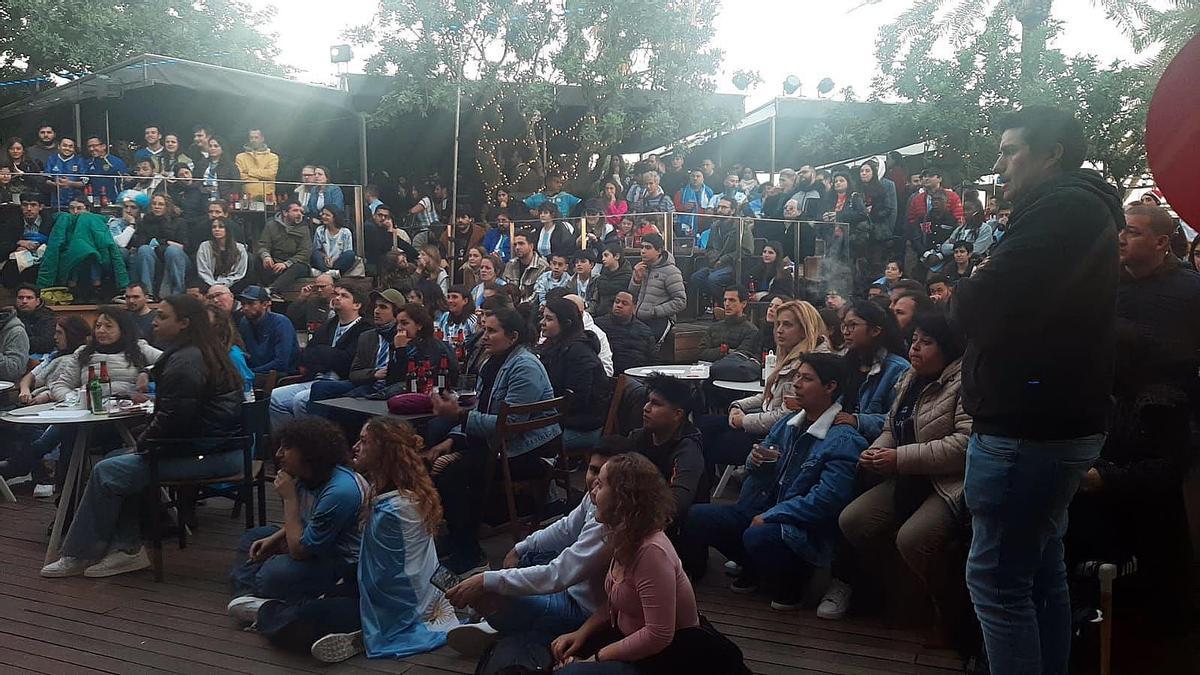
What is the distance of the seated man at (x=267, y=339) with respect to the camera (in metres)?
7.18

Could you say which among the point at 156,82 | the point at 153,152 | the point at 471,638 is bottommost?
the point at 471,638

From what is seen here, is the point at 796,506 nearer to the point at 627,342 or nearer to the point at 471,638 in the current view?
the point at 471,638

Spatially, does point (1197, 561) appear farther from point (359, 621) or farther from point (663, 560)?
point (359, 621)

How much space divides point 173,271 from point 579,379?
6.99m

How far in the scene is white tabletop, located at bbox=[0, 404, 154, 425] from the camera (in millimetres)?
4695

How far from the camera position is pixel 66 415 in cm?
481

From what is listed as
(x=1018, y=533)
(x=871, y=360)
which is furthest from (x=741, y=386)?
(x=1018, y=533)

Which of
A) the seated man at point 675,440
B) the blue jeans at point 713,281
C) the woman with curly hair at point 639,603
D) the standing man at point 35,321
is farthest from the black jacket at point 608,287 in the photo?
the woman with curly hair at point 639,603

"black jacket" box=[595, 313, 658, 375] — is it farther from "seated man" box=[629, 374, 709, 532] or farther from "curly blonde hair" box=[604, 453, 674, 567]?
"curly blonde hair" box=[604, 453, 674, 567]

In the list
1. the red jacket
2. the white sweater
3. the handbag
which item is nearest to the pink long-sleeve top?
the white sweater

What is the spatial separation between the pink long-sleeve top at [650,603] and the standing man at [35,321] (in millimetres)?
6578

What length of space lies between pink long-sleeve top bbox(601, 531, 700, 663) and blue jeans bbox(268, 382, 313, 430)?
13.5 feet

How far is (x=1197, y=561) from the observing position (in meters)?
3.75

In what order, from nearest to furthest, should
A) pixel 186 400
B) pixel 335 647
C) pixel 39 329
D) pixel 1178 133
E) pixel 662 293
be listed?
pixel 1178 133 < pixel 335 647 < pixel 186 400 < pixel 39 329 < pixel 662 293
